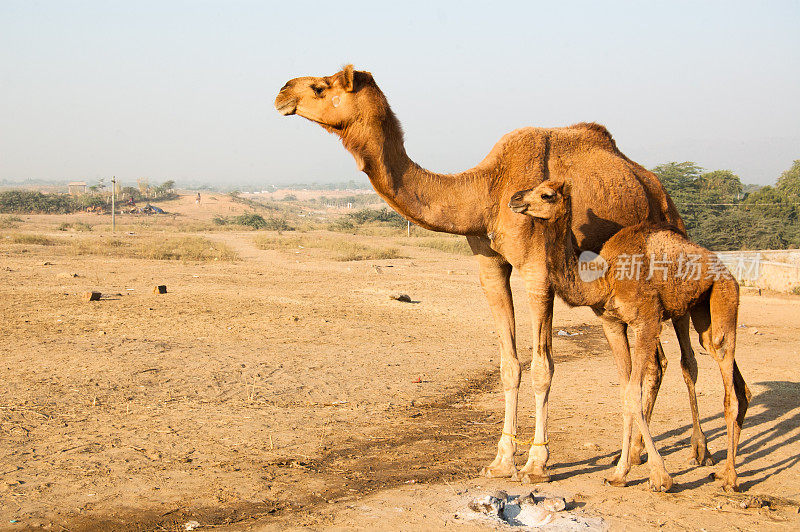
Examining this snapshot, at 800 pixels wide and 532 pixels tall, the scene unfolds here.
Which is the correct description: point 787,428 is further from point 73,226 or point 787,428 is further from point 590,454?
point 73,226

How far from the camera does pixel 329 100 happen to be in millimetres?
5754

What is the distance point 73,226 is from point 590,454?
47.2 metres

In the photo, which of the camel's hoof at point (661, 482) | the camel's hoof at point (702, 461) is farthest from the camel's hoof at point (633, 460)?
the camel's hoof at point (702, 461)

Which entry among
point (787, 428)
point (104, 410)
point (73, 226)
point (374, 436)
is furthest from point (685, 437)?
point (73, 226)

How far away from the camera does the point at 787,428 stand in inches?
329

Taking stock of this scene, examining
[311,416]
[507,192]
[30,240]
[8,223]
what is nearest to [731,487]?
[507,192]

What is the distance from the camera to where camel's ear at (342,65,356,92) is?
567cm

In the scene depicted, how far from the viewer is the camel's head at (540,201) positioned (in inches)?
226

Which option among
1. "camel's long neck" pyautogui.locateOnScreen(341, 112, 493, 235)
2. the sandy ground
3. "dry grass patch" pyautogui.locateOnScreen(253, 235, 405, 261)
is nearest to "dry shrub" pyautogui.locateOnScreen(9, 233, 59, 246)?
"dry grass patch" pyautogui.locateOnScreen(253, 235, 405, 261)

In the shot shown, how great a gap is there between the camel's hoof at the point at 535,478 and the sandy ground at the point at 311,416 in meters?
0.17

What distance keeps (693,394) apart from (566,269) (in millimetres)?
2238

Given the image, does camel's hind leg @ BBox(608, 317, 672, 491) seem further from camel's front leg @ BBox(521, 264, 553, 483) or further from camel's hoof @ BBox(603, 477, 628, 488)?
camel's front leg @ BBox(521, 264, 553, 483)

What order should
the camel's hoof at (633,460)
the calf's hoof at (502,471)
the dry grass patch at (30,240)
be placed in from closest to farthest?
the calf's hoof at (502,471), the camel's hoof at (633,460), the dry grass patch at (30,240)

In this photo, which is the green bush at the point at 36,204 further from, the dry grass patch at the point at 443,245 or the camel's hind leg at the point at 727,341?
the camel's hind leg at the point at 727,341
